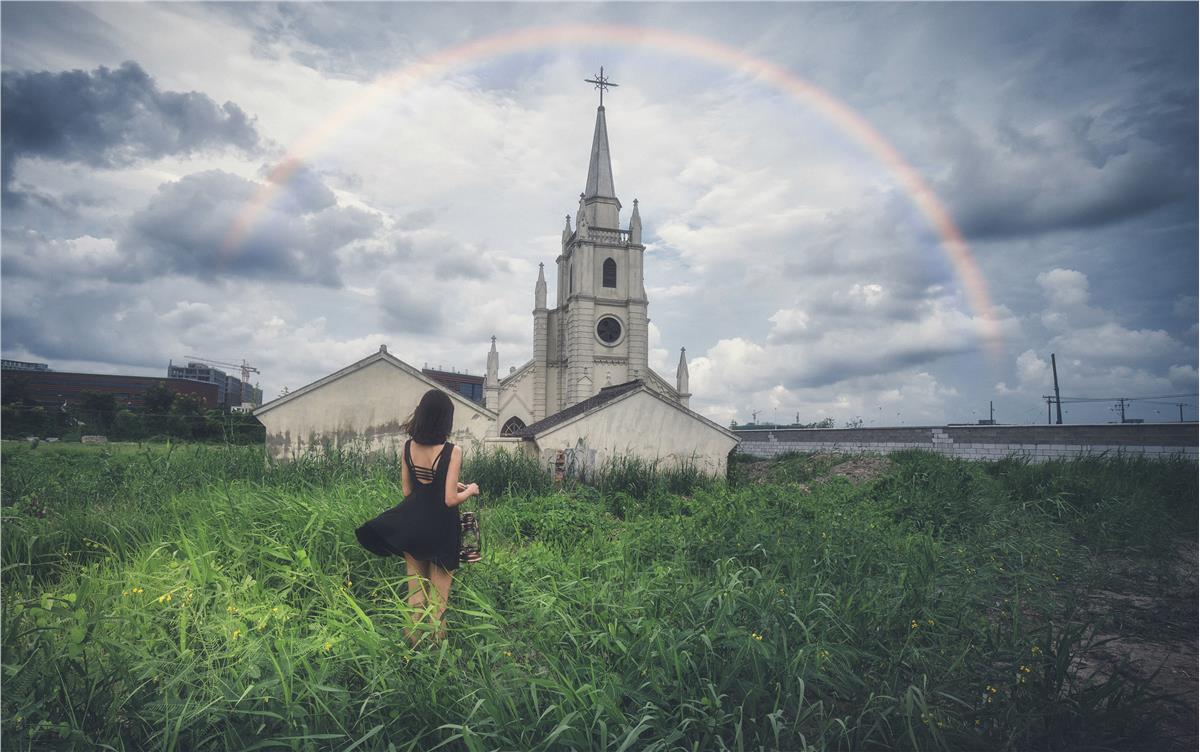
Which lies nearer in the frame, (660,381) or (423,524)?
(423,524)

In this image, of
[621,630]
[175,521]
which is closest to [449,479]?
[621,630]

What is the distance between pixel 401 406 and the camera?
14.7 m

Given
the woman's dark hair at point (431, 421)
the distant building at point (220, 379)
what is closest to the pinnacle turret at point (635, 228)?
the woman's dark hair at point (431, 421)

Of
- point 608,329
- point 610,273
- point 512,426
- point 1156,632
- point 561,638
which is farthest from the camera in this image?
point 610,273

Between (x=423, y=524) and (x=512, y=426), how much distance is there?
3335 cm

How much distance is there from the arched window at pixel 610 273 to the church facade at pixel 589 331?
2.6 inches

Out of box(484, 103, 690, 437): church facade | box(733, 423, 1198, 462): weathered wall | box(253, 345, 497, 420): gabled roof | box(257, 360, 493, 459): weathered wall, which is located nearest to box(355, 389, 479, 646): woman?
box(253, 345, 497, 420): gabled roof

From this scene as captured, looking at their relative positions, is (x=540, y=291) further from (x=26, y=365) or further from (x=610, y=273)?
(x=26, y=365)

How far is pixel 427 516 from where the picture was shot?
4.07 meters

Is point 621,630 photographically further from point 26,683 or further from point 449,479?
point 26,683

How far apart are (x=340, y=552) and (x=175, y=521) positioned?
7.65ft

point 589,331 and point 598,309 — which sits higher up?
point 598,309

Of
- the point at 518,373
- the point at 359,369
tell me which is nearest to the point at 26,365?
the point at 518,373

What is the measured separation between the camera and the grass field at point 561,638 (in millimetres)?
2957
